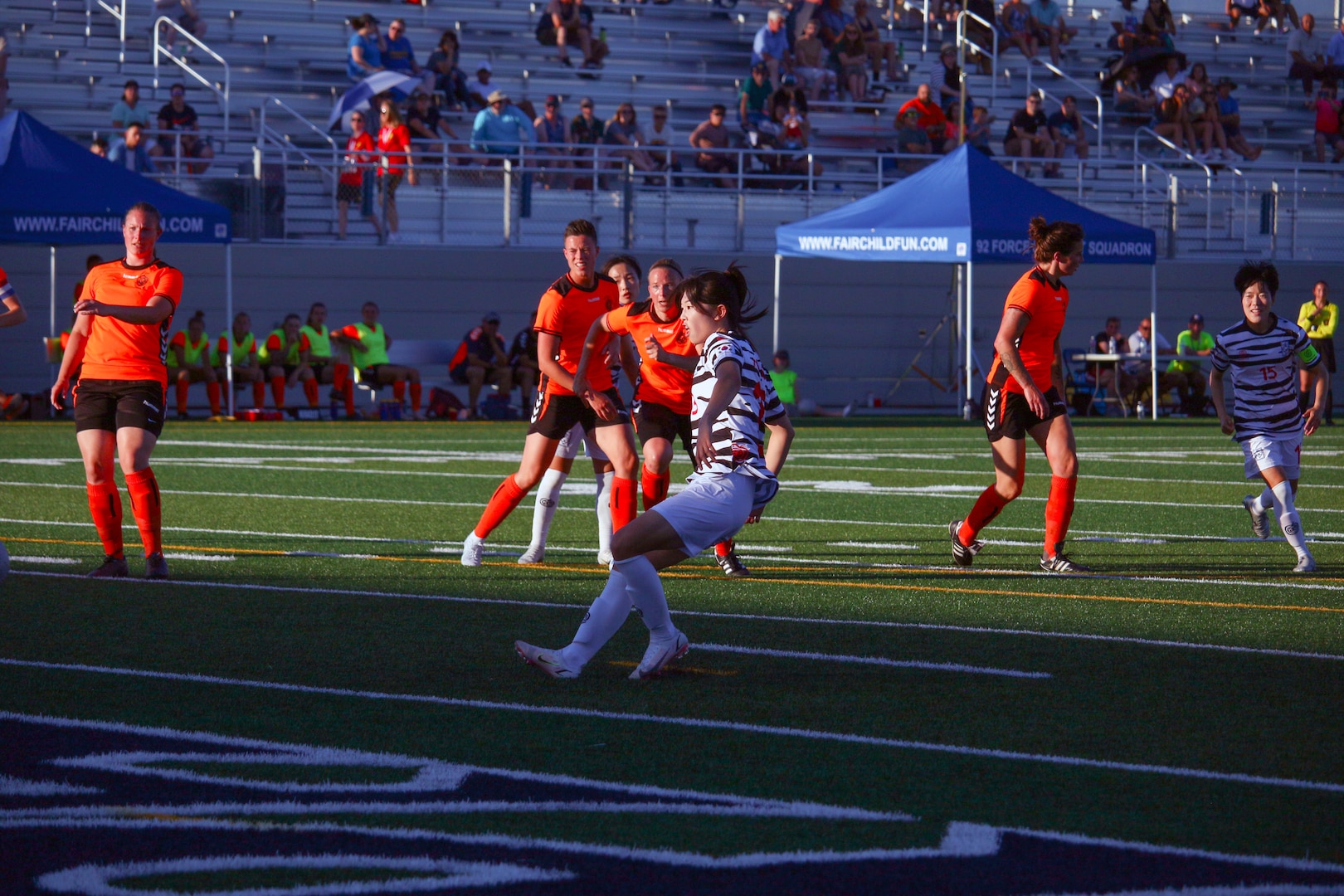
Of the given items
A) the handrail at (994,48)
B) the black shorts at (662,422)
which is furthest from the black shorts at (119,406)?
the handrail at (994,48)

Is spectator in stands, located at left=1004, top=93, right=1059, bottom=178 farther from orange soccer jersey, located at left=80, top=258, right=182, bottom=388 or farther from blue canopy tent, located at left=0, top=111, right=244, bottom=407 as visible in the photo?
orange soccer jersey, located at left=80, top=258, right=182, bottom=388

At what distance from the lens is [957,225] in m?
24.0

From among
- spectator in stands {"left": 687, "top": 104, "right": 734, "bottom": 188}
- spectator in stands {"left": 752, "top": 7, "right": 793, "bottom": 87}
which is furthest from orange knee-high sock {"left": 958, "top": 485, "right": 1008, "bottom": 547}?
spectator in stands {"left": 752, "top": 7, "right": 793, "bottom": 87}

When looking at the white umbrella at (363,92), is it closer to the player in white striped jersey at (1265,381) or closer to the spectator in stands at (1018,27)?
the spectator in stands at (1018,27)

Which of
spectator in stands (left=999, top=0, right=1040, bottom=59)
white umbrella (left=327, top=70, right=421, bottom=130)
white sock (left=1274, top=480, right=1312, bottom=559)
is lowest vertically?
white sock (left=1274, top=480, right=1312, bottom=559)

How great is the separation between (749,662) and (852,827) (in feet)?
8.74

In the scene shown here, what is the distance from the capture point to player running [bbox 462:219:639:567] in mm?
10492

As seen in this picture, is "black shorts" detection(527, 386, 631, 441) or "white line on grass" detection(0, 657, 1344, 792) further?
"black shorts" detection(527, 386, 631, 441)

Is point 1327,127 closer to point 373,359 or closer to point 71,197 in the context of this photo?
point 373,359

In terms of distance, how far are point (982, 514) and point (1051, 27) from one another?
92.3 ft

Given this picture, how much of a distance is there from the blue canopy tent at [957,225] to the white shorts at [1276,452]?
1280 centimetres

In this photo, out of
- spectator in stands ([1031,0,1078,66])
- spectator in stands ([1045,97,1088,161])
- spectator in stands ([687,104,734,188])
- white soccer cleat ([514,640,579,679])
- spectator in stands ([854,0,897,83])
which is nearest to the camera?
white soccer cleat ([514,640,579,679])

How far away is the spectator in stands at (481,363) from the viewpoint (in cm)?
2694

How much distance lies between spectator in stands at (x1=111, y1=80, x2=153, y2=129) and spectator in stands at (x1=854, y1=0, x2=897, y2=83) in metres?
12.7
